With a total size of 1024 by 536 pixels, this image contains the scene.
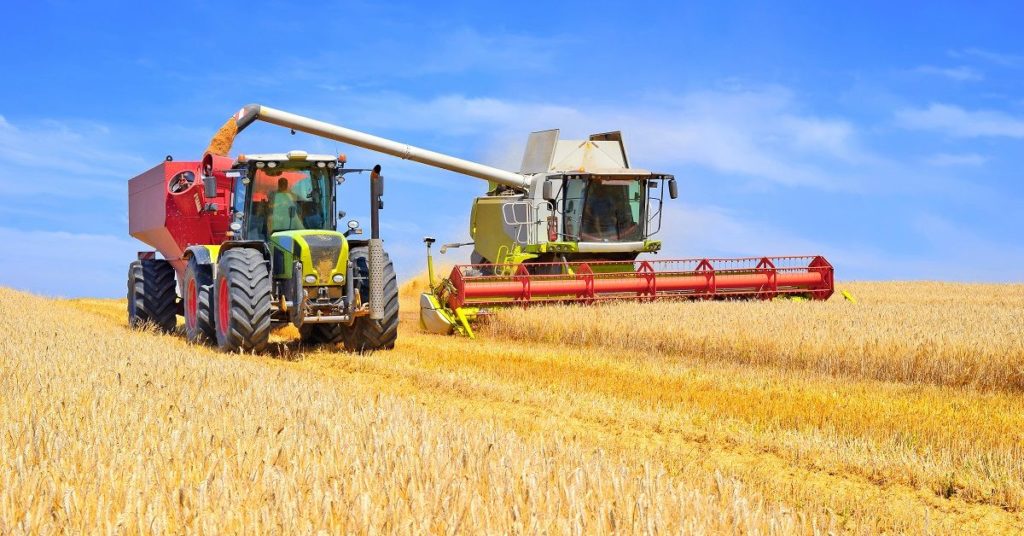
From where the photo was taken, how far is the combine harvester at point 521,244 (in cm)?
1038

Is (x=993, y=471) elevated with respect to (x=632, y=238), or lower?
lower

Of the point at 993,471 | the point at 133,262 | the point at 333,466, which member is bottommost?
the point at 993,471

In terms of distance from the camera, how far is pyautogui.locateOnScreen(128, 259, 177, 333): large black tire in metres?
13.2

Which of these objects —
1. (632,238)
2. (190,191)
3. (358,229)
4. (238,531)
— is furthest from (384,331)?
(238,531)

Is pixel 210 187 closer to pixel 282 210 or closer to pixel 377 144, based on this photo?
pixel 282 210

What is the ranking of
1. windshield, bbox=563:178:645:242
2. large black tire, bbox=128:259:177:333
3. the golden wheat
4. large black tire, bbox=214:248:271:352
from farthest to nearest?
windshield, bbox=563:178:645:242
large black tire, bbox=128:259:177:333
large black tire, bbox=214:248:271:352
the golden wheat

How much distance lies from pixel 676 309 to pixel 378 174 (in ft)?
14.8

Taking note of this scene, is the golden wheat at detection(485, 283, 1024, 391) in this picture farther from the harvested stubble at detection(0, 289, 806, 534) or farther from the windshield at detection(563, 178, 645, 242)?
the harvested stubble at detection(0, 289, 806, 534)

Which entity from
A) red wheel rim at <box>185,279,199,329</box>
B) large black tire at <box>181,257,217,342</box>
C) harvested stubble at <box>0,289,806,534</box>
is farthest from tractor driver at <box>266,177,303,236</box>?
harvested stubble at <box>0,289,806,534</box>

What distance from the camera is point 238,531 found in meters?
2.94

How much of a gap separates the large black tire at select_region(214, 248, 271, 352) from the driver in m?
0.61

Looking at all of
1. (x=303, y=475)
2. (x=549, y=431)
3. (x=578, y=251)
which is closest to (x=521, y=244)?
(x=578, y=251)

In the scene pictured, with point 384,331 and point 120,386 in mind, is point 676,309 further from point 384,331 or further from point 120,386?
point 120,386

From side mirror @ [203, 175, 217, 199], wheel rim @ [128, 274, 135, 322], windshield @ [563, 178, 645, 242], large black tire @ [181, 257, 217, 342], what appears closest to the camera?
side mirror @ [203, 175, 217, 199]
